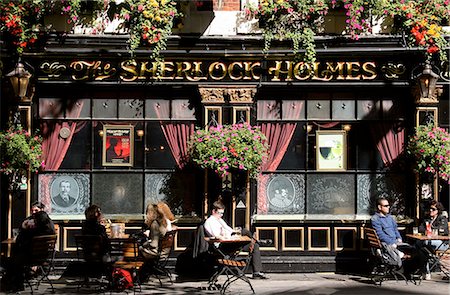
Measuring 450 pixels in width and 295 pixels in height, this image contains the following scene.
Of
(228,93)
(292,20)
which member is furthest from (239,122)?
(292,20)

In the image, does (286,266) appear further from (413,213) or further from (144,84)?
(144,84)

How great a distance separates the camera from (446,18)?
49.4 feet

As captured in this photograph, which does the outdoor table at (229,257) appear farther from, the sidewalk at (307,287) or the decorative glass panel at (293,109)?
the decorative glass panel at (293,109)

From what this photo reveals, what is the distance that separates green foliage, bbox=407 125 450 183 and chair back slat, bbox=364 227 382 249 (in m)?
1.73

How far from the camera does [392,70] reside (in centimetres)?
1508

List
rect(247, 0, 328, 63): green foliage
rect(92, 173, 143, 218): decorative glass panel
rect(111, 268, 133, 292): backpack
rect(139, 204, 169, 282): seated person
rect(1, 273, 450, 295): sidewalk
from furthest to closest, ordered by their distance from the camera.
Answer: rect(92, 173, 143, 218): decorative glass panel
rect(247, 0, 328, 63): green foliage
rect(139, 204, 169, 282): seated person
rect(1, 273, 450, 295): sidewalk
rect(111, 268, 133, 292): backpack

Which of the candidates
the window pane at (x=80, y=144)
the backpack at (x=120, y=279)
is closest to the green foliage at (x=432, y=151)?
the backpack at (x=120, y=279)

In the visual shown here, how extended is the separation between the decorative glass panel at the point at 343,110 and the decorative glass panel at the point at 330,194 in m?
1.17

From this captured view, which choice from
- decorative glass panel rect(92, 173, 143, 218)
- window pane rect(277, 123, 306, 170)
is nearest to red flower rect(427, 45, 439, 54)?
window pane rect(277, 123, 306, 170)

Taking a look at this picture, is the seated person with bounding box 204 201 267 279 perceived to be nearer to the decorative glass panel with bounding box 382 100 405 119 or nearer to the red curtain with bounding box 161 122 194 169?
the red curtain with bounding box 161 122 194 169

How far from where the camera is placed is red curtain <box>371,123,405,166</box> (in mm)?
15406

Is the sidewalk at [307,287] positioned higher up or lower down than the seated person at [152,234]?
lower down

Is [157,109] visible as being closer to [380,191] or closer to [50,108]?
[50,108]

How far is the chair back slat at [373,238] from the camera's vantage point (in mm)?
13591
